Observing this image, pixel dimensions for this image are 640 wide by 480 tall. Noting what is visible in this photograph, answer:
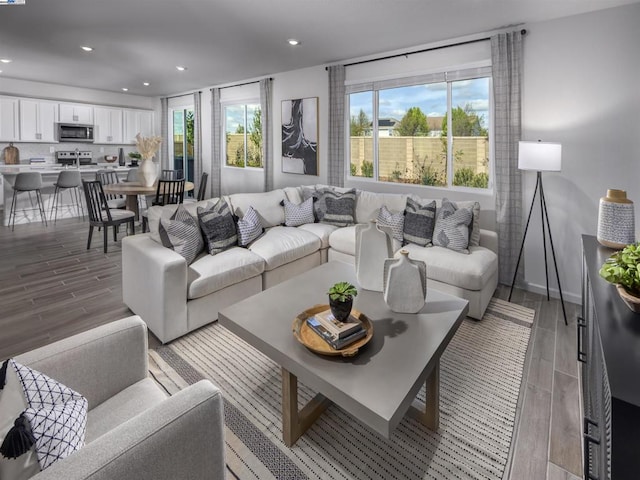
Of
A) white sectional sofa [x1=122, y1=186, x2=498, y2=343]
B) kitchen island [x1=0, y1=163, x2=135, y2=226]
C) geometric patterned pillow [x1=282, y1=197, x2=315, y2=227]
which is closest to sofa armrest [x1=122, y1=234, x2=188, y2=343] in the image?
white sectional sofa [x1=122, y1=186, x2=498, y2=343]

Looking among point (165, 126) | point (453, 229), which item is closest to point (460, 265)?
point (453, 229)

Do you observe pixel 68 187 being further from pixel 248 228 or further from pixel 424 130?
pixel 424 130

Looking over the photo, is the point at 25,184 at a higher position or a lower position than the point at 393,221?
higher

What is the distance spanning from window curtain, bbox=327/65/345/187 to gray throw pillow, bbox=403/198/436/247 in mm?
1769

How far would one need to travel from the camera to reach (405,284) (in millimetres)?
1961

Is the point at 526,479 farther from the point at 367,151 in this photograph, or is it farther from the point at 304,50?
the point at 304,50

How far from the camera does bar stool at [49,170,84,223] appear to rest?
251 inches

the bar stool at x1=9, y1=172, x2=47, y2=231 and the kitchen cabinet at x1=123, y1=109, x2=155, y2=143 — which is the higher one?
the kitchen cabinet at x1=123, y1=109, x2=155, y2=143

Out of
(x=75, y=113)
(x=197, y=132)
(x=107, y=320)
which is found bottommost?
(x=107, y=320)

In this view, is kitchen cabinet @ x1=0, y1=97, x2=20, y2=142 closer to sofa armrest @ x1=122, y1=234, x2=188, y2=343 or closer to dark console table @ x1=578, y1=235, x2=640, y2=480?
sofa armrest @ x1=122, y1=234, x2=188, y2=343

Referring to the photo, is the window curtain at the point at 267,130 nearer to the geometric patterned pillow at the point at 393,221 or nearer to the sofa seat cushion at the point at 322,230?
the sofa seat cushion at the point at 322,230

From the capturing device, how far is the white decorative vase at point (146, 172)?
5406mm

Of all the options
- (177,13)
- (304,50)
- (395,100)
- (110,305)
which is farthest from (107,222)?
(395,100)

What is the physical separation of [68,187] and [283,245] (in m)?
5.16
